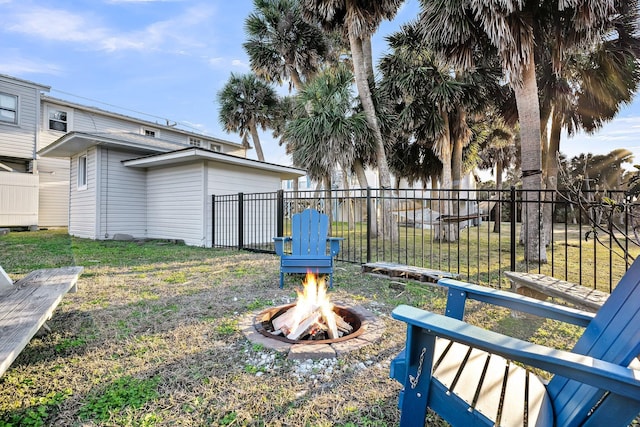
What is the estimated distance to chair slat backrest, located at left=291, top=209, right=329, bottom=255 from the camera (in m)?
4.89

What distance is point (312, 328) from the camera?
2691mm

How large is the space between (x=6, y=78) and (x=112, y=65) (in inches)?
183

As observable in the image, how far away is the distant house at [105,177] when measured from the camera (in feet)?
30.3

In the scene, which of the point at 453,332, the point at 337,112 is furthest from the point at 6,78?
the point at 453,332

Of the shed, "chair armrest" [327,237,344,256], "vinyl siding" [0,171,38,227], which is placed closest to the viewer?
"chair armrest" [327,237,344,256]

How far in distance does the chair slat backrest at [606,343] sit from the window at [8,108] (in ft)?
61.0

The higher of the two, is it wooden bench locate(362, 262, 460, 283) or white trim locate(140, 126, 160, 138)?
white trim locate(140, 126, 160, 138)

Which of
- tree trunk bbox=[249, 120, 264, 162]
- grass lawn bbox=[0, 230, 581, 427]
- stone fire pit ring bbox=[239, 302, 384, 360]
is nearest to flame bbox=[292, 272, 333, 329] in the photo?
stone fire pit ring bbox=[239, 302, 384, 360]

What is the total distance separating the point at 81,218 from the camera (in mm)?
10742

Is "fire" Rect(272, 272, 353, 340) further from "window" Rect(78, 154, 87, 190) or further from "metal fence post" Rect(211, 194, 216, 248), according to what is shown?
"window" Rect(78, 154, 87, 190)

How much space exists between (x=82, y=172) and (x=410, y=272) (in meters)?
11.9

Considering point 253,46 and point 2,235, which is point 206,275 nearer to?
point 2,235

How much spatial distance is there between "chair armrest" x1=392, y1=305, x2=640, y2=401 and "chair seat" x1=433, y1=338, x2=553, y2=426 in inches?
13.5

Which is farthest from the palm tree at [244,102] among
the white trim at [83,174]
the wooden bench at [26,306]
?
the wooden bench at [26,306]
